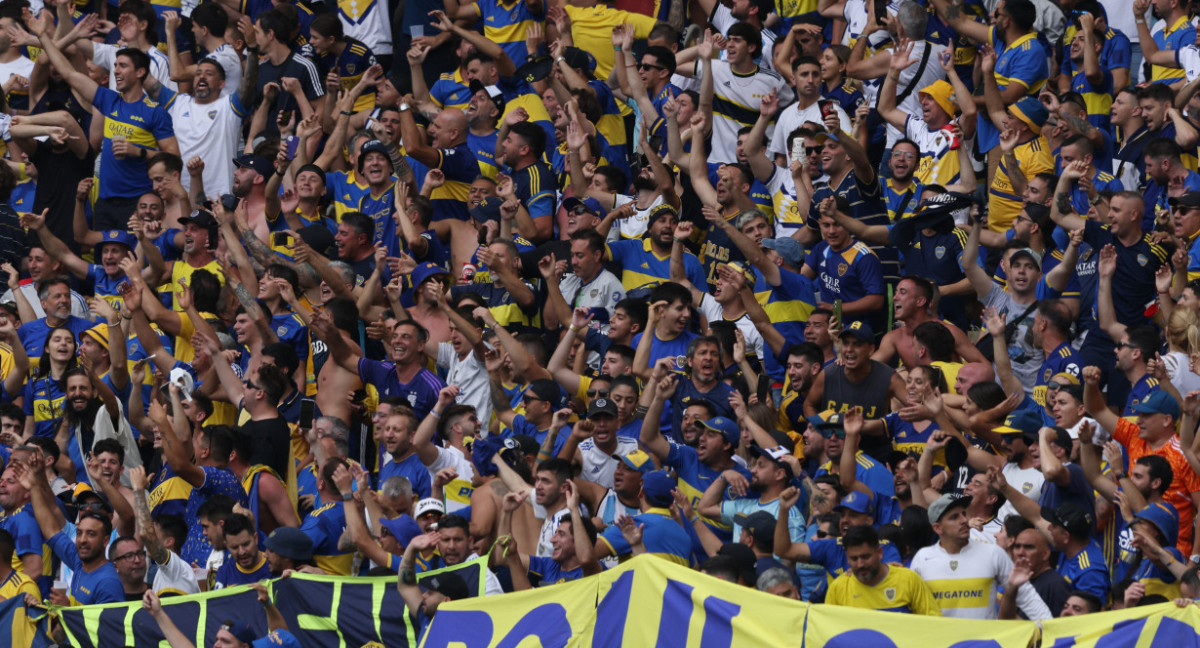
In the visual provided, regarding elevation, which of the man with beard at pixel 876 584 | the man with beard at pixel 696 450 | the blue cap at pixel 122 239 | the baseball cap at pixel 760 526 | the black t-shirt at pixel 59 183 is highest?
the man with beard at pixel 876 584

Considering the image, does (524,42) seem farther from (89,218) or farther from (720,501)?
(720,501)

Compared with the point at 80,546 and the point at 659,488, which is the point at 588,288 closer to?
the point at 659,488

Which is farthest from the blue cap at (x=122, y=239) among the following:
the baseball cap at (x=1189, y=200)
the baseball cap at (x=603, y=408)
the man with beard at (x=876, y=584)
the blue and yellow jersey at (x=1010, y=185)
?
the baseball cap at (x=1189, y=200)

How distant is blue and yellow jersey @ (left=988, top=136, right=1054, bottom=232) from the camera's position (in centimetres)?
1445

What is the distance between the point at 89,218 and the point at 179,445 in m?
4.96

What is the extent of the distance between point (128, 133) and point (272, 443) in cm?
511

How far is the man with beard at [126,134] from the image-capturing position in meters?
16.8

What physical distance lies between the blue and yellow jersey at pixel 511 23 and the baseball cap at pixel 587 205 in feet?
9.11

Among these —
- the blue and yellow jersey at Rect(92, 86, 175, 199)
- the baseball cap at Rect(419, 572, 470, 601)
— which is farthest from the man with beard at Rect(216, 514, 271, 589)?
the blue and yellow jersey at Rect(92, 86, 175, 199)

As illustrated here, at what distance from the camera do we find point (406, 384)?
13594 millimetres

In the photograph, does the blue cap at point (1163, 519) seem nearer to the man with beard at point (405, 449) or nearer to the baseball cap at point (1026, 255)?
the baseball cap at point (1026, 255)

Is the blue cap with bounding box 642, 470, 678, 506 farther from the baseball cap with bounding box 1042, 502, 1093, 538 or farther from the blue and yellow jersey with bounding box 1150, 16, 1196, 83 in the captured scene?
the blue and yellow jersey with bounding box 1150, 16, 1196, 83

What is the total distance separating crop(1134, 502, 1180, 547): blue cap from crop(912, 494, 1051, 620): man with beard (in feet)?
2.38

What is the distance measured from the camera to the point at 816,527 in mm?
11219
